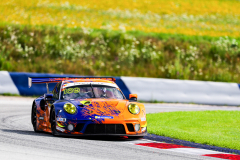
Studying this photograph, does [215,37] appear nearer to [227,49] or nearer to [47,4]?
[227,49]

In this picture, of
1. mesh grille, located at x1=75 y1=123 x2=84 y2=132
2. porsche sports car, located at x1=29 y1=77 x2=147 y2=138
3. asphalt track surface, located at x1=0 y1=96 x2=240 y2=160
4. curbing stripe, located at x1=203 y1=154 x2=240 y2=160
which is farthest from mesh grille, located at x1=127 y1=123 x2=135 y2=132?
curbing stripe, located at x1=203 y1=154 x2=240 y2=160

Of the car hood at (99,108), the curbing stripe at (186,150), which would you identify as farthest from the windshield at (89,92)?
the curbing stripe at (186,150)

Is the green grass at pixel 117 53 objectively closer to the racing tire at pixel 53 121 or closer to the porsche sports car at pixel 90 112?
the porsche sports car at pixel 90 112

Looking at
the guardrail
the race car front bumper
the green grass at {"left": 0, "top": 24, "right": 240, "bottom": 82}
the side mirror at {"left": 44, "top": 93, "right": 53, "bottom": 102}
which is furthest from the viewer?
the green grass at {"left": 0, "top": 24, "right": 240, "bottom": 82}

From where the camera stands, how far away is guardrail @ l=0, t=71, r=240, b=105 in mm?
18578

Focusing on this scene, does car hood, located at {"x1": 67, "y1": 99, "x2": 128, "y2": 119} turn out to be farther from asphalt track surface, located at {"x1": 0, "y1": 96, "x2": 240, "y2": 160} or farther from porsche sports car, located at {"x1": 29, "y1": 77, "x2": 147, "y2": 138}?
asphalt track surface, located at {"x1": 0, "y1": 96, "x2": 240, "y2": 160}

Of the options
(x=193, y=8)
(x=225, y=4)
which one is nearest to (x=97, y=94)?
(x=193, y=8)

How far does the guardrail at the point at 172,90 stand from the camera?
18.6 metres

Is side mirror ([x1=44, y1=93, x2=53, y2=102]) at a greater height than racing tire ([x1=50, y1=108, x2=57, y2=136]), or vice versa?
side mirror ([x1=44, y1=93, x2=53, y2=102])

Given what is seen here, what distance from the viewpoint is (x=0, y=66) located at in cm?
2275

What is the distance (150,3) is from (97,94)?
32836 mm

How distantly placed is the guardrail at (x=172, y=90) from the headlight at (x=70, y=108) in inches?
384

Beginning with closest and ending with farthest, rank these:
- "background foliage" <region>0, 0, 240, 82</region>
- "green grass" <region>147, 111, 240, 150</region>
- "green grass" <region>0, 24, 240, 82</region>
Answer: "green grass" <region>147, 111, 240, 150</region> → "green grass" <region>0, 24, 240, 82</region> → "background foliage" <region>0, 0, 240, 82</region>

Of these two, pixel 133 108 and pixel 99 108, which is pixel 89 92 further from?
pixel 133 108
